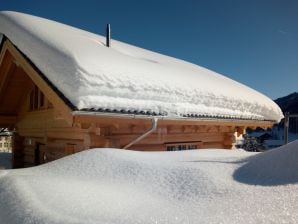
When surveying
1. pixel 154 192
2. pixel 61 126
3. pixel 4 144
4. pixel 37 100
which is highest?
pixel 37 100

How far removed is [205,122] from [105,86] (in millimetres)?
2973

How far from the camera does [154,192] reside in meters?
2.61

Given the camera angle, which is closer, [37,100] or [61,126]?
[61,126]

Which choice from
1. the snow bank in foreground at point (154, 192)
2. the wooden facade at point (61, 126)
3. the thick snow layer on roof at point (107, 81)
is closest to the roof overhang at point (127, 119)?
the wooden facade at point (61, 126)

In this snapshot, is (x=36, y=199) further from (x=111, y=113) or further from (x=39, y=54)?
(x=39, y=54)

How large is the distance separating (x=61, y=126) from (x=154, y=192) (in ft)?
17.7

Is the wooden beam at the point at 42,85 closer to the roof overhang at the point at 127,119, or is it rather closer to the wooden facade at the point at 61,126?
the wooden facade at the point at 61,126

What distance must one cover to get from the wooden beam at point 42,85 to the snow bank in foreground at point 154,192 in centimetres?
187

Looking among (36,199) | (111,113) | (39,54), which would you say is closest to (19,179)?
(36,199)

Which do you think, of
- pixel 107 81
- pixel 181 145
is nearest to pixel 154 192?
pixel 107 81

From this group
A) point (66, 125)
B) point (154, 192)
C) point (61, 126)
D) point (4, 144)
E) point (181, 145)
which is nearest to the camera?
point (154, 192)

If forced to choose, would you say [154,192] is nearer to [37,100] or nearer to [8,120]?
[37,100]

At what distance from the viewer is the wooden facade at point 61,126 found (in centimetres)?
600

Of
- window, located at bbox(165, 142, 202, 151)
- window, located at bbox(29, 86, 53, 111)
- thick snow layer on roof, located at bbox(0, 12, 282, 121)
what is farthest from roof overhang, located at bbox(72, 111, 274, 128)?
window, located at bbox(29, 86, 53, 111)
